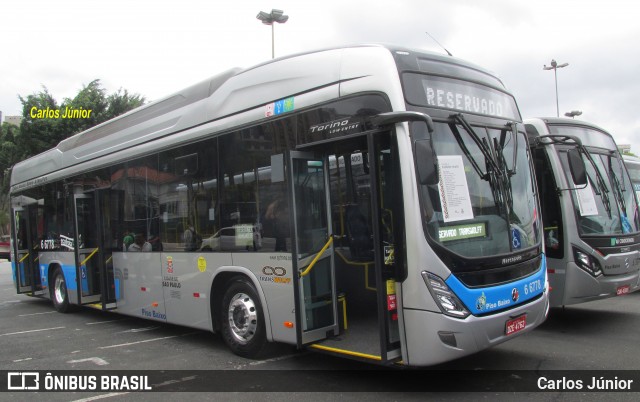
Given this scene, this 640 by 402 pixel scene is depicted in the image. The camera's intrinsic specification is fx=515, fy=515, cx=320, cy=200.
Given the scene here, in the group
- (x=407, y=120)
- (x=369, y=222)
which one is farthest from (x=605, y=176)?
(x=407, y=120)

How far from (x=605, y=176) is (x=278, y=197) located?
5.41 meters

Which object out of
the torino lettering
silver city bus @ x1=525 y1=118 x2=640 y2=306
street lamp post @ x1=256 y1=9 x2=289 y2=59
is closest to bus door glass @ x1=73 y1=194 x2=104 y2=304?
street lamp post @ x1=256 y1=9 x2=289 y2=59

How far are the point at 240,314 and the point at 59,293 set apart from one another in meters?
6.46

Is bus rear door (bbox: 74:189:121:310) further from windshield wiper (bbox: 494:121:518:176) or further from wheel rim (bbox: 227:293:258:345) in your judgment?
windshield wiper (bbox: 494:121:518:176)

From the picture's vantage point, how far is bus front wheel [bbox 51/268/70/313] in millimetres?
10609

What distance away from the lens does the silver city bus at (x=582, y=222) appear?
7312mm

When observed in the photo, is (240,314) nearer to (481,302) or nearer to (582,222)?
(481,302)

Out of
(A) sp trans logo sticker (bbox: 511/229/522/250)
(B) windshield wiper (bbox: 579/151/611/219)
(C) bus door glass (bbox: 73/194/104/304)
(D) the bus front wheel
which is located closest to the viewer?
(A) sp trans logo sticker (bbox: 511/229/522/250)

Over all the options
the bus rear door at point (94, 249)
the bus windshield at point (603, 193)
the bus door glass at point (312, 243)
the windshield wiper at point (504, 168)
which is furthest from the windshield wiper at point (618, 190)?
the bus rear door at point (94, 249)

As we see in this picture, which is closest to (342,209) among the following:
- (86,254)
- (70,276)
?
(86,254)

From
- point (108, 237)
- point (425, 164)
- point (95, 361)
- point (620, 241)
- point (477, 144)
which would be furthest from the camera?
point (108, 237)

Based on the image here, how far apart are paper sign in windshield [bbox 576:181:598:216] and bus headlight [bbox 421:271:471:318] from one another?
13.5ft

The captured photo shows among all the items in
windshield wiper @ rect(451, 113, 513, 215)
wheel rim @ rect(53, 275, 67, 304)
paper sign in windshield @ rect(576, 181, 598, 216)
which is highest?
windshield wiper @ rect(451, 113, 513, 215)

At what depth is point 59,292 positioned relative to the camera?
10898mm
